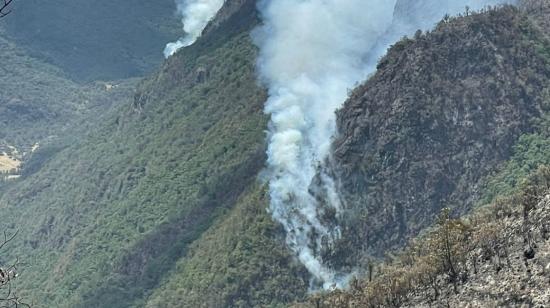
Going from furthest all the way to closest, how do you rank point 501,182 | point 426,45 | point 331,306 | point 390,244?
point 426,45
point 390,244
point 501,182
point 331,306

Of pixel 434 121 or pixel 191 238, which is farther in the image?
pixel 191 238

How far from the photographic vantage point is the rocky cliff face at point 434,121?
13938cm

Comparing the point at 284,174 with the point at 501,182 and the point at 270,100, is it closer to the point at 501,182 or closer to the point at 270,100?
the point at 270,100

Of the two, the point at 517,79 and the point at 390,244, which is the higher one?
the point at 517,79

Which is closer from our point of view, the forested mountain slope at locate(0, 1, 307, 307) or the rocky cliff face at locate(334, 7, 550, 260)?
the rocky cliff face at locate(334, 7, 550, 260)

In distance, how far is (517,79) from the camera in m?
146

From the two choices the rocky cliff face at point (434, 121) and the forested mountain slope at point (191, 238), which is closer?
the rocky cliff face at point (434, 121)

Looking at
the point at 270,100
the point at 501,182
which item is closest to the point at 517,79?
the point at 501,182

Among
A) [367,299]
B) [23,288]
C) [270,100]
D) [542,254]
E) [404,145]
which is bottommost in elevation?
[542,254]

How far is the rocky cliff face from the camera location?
457ft

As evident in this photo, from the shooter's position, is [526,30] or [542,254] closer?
[542,254]

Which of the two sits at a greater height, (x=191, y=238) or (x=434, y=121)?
(x=191, y=238)

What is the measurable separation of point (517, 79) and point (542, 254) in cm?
9472

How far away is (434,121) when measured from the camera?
145250mm
